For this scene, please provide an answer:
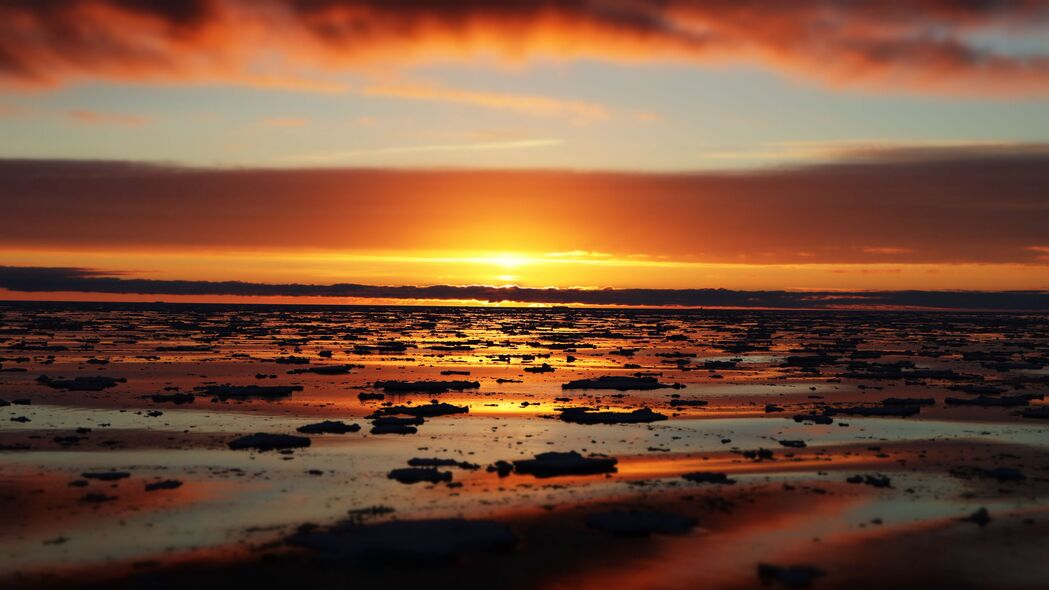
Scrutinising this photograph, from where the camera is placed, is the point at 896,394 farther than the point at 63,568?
Yes

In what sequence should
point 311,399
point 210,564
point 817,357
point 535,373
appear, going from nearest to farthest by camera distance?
point 210,564 < point 311,399 < point 535,373 < point 817,357

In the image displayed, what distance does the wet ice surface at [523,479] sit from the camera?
16391 mm

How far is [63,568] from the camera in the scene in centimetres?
1561

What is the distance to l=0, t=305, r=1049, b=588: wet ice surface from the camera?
16.4 metres

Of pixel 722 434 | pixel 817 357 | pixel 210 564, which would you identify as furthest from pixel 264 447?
pixel 817 357

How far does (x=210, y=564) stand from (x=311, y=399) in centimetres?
2610

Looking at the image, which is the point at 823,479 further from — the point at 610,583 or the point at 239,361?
the point at 239,361

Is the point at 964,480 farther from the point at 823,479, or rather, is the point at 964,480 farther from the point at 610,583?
the point at 610,583

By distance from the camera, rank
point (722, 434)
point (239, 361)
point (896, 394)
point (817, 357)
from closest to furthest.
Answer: point (722, 434)
point (896, 394)
point (239, 361)
point (817, 357)

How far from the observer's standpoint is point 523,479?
925 inches

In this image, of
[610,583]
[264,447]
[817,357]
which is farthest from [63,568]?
[817,357]

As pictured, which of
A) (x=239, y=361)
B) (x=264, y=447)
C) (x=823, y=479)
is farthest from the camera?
(x=239, y=361)

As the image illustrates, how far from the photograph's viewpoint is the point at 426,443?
29.0m

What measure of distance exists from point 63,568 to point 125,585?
1.47 metres
